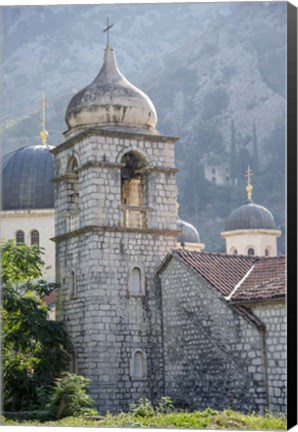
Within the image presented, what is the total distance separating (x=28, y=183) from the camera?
29.0 m

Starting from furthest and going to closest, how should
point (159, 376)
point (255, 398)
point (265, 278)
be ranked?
1. point (159, 376)
2. point (265, 278)
3. point (255, 398)

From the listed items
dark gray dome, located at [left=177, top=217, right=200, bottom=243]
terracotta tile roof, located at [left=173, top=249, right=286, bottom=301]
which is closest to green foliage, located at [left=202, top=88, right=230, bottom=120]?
dark gray dome, located at [left=177, top=217, right=200, bottom=243]

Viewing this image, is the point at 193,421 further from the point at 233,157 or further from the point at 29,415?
the point at 233,157

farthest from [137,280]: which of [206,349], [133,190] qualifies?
[206,349]

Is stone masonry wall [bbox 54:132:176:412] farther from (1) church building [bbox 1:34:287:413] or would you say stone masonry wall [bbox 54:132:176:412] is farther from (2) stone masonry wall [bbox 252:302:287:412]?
(2) stone masonry wall [bbox 252:302:287:412]

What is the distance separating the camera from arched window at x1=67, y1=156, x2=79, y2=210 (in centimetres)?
2217

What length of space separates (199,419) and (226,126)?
2934 cm

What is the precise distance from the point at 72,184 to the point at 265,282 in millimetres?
5135

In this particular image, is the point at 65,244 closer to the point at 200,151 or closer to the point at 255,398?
the point at 255,398

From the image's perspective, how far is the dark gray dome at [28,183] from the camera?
29.0 meters

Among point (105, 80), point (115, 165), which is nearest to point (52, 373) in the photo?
point (115, 165)

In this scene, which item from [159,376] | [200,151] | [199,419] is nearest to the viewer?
[199,419]

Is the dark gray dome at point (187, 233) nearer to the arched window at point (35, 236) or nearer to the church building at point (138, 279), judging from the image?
the arched window at point (35, 236)

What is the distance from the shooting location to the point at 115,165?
21219 mm
